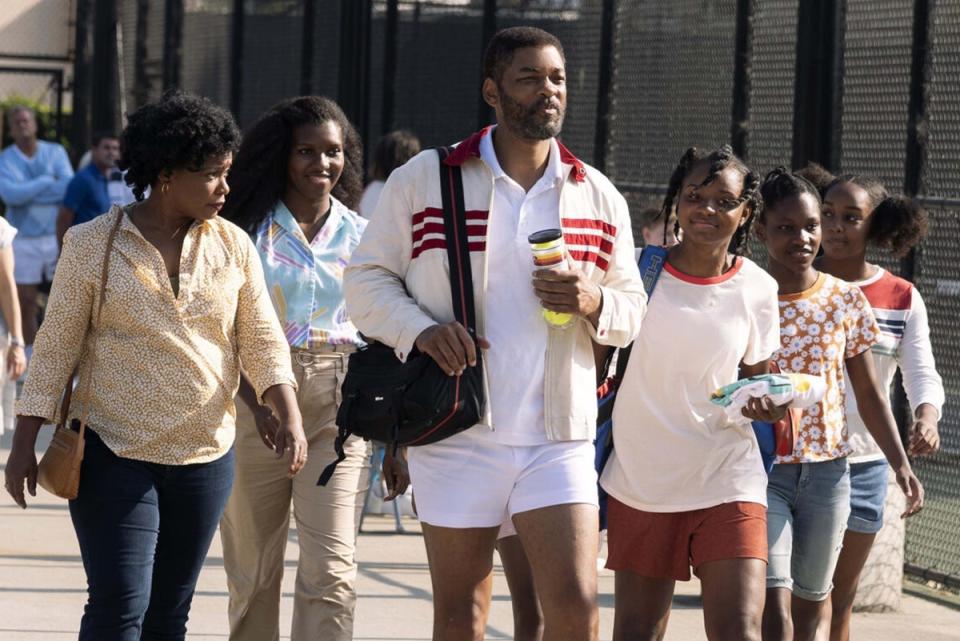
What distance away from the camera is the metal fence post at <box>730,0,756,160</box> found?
27.3ft

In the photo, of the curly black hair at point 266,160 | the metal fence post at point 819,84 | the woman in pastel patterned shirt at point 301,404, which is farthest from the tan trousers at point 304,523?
the metal fence post at point 819,84

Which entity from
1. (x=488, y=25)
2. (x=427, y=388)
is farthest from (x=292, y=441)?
(x=488, y=25)

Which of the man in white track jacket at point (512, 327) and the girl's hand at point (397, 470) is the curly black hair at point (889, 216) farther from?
the girl's hand at point (397, 470)

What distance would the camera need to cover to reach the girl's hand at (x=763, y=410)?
470cm

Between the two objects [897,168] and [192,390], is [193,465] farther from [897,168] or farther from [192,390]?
[897,168]

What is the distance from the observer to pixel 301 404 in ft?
18.2

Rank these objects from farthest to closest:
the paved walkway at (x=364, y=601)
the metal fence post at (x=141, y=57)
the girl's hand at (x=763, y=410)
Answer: the metal fence post at (x=141, y=57) → the paved walkway at (x=364, y=601) → the girl's hand at (x=763, y=410)

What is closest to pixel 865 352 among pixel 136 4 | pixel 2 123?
pixel 136 4

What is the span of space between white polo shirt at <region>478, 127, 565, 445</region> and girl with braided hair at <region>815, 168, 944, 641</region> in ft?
5.16

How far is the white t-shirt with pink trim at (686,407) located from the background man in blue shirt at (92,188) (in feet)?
30.2

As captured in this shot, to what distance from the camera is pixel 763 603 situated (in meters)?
4.79

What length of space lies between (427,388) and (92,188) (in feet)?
31.8

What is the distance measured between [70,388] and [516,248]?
46.9 inches

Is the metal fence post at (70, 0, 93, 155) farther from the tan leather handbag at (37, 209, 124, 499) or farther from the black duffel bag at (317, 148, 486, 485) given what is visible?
the black duffel bag at (317, 148, 486, 485)
